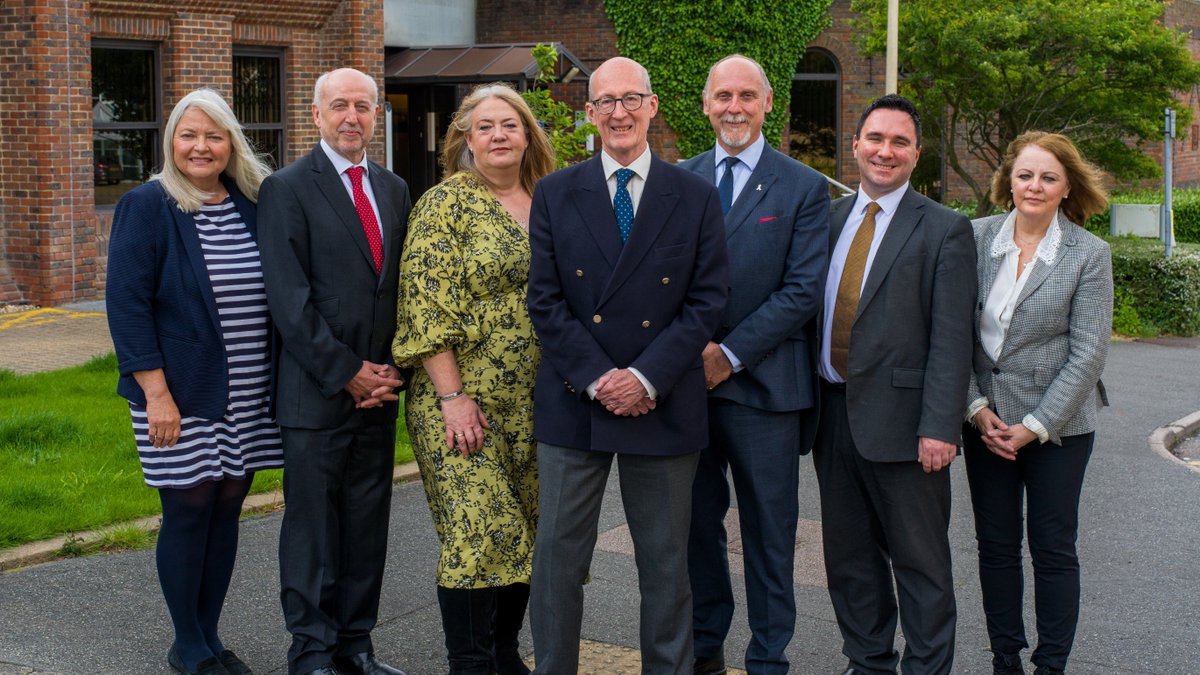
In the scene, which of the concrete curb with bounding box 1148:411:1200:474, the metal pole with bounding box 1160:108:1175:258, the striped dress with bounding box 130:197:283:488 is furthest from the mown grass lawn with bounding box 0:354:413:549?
the metal pole with bounding box 1160:108:1175:258

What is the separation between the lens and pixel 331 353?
4.80 meters

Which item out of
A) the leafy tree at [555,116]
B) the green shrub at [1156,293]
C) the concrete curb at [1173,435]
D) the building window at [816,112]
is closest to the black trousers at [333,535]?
the leafy tree at [555,116]

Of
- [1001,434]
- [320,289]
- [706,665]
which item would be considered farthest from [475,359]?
[1001,434]

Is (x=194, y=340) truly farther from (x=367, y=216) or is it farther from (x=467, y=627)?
(x=467, y=627)

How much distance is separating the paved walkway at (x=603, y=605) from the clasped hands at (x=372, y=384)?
1067 millimetres

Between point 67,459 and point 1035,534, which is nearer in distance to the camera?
point 1035,534

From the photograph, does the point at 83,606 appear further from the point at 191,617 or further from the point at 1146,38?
the point at 1146,38

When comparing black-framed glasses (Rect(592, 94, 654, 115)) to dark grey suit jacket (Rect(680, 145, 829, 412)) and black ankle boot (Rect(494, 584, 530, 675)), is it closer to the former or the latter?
dark grey suit jacket (Rect(680, 145, 829, 412))

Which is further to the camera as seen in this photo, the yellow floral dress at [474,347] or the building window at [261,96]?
the building window at [261,96]

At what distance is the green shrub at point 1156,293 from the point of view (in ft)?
52.6

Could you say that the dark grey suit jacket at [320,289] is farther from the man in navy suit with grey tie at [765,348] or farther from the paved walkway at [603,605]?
the man in navy suit with grey tie at [765,348]

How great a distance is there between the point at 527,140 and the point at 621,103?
57 cm

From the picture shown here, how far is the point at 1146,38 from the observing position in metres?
17.4

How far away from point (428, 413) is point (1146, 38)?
49.7 feet
